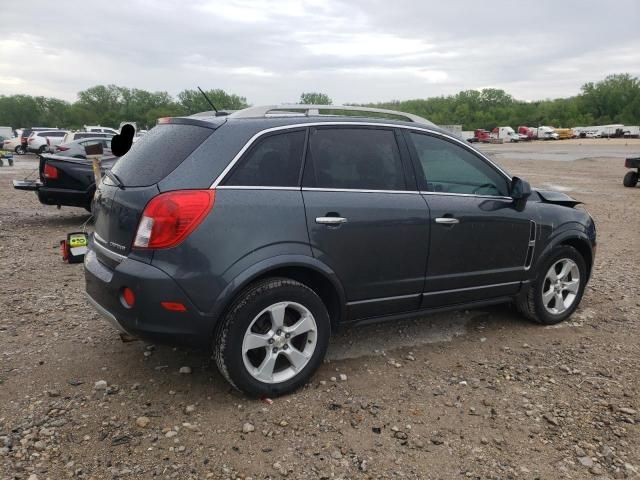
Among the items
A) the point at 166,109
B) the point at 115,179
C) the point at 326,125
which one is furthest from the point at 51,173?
the point at 166,109

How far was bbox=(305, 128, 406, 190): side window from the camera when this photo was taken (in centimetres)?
344

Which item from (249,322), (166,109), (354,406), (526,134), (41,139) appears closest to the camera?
(249,322)

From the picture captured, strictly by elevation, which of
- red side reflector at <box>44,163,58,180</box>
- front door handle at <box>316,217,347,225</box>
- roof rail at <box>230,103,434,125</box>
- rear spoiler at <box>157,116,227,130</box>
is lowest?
red side reflector at <box>44,163,58,180</box>

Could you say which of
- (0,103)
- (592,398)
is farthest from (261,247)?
(0,103)

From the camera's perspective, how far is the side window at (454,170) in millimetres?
3881

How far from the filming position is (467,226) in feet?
12.9

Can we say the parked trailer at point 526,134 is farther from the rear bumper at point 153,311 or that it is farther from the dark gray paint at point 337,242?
the rear bumper at point 153,311

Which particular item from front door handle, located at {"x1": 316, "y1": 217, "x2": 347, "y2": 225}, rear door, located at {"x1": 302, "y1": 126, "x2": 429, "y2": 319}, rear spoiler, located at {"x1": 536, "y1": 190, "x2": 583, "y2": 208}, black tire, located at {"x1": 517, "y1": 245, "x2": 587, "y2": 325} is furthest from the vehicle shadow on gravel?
rear spoiler, located at {"x1": 536, "y1": 190, "x2": 583, "y2": 208}

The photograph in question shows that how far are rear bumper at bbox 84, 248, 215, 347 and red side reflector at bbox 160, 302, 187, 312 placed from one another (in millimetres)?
16

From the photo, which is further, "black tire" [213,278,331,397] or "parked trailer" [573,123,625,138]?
"parked trailer" [573,123,625,138]

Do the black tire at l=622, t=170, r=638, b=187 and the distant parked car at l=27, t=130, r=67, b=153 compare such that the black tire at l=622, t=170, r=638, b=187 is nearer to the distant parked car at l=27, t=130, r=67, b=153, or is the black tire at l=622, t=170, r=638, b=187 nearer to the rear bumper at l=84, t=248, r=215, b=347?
the rear bumper at l=84, t=248, r=215, b=347

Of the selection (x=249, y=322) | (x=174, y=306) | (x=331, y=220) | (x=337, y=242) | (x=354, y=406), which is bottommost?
(x=354, y=406)

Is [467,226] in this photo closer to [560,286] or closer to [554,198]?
[554,198]

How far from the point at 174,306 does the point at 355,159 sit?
5.02 ft
